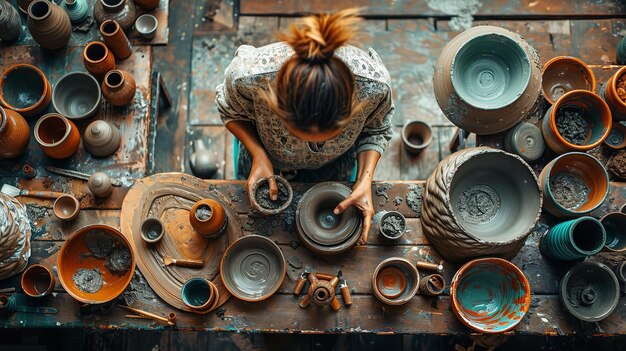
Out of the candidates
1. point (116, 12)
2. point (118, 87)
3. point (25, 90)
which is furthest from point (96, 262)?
point (116, 12)

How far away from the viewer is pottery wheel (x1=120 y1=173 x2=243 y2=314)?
2494mm

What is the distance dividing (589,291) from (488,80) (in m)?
1.09

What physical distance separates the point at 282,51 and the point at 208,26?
199 centimetres

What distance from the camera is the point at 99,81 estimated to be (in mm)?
2834

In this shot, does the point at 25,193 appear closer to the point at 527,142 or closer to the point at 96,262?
the point at 96,262

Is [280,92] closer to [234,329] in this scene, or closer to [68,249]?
[234,329]

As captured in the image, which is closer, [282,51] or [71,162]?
[282,51]

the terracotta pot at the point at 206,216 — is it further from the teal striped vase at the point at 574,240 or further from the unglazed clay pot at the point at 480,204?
the teal striped vase at the point at 574,240

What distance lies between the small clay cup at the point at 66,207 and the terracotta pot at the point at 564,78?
7.86 feet

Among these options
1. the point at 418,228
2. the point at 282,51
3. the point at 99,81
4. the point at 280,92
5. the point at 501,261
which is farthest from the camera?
the point at 99,81

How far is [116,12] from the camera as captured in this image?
2912 mm

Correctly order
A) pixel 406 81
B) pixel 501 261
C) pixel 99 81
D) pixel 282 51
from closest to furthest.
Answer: pixel 282 51 → pixel 501 261 → pixel 99 81 → pixel 406 81

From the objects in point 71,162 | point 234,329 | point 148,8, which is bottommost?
point 234,329

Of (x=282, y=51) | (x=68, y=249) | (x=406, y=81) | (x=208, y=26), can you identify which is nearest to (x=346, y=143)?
(x=282, y=51)
